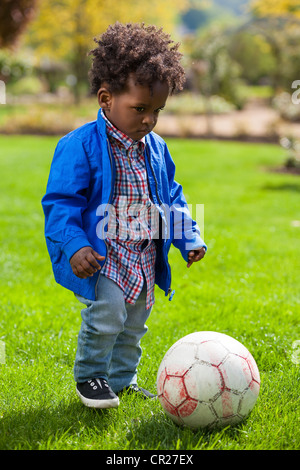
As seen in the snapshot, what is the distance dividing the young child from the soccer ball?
1.03ft

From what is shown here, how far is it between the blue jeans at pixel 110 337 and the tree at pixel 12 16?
2102 centimetres

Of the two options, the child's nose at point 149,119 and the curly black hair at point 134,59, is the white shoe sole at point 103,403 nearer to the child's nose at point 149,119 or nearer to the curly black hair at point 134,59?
the child's nose at point 149,119

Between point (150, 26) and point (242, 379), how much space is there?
1.81 metres

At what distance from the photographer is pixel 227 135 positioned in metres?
18.9

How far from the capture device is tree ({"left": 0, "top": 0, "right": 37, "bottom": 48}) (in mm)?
22031

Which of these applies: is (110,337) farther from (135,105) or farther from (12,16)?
(12,16)

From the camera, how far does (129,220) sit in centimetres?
298

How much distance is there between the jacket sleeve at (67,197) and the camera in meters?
2.71

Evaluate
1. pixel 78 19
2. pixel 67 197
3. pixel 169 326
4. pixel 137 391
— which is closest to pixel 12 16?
pixel 78 19

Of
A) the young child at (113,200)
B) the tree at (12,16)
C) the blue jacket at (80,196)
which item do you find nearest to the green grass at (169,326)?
the young child at (113,200)

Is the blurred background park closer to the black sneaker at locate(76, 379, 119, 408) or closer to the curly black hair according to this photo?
the curly black hair

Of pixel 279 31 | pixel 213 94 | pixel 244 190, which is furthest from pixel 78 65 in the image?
pixel 244 190

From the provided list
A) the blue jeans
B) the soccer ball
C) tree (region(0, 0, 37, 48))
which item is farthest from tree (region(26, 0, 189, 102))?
the soccer ball

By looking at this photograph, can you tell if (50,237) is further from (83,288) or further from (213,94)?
(213,94)
